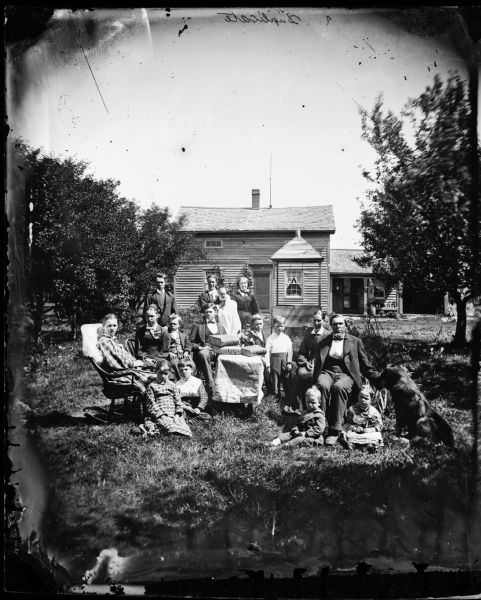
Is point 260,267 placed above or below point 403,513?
above

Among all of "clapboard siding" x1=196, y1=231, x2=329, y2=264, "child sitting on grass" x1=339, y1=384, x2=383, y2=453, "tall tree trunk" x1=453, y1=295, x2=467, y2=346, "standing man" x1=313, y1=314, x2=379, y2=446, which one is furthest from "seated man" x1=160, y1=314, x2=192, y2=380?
"tall tree trunk" x1=453, y1=295, x2=467, y2=346

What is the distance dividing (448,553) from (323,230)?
2.55 metres

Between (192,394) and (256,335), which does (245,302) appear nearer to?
(256,335)

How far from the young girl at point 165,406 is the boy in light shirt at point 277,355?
756 mm

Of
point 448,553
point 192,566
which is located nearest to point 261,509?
point 192,566

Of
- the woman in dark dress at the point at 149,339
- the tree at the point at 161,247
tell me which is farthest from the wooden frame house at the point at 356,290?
the woman in dark dress at the point at 149,339

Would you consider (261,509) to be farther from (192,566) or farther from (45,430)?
(45,430)

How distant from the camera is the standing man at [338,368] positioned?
3209 mm

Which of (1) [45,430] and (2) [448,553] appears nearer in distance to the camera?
(2) [448,553]

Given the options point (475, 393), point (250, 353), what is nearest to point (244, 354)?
point (250, 353)

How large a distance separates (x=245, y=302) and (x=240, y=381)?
0.63m

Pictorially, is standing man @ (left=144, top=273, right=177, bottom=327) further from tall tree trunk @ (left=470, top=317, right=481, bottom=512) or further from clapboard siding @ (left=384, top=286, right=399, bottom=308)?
tall tree trunk @ (left=470, top=317, right=481, bottom=512)

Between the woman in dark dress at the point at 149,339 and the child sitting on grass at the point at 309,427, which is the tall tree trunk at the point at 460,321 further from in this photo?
the woman in dark dress at the point at 149,339

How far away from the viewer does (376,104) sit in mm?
3072
